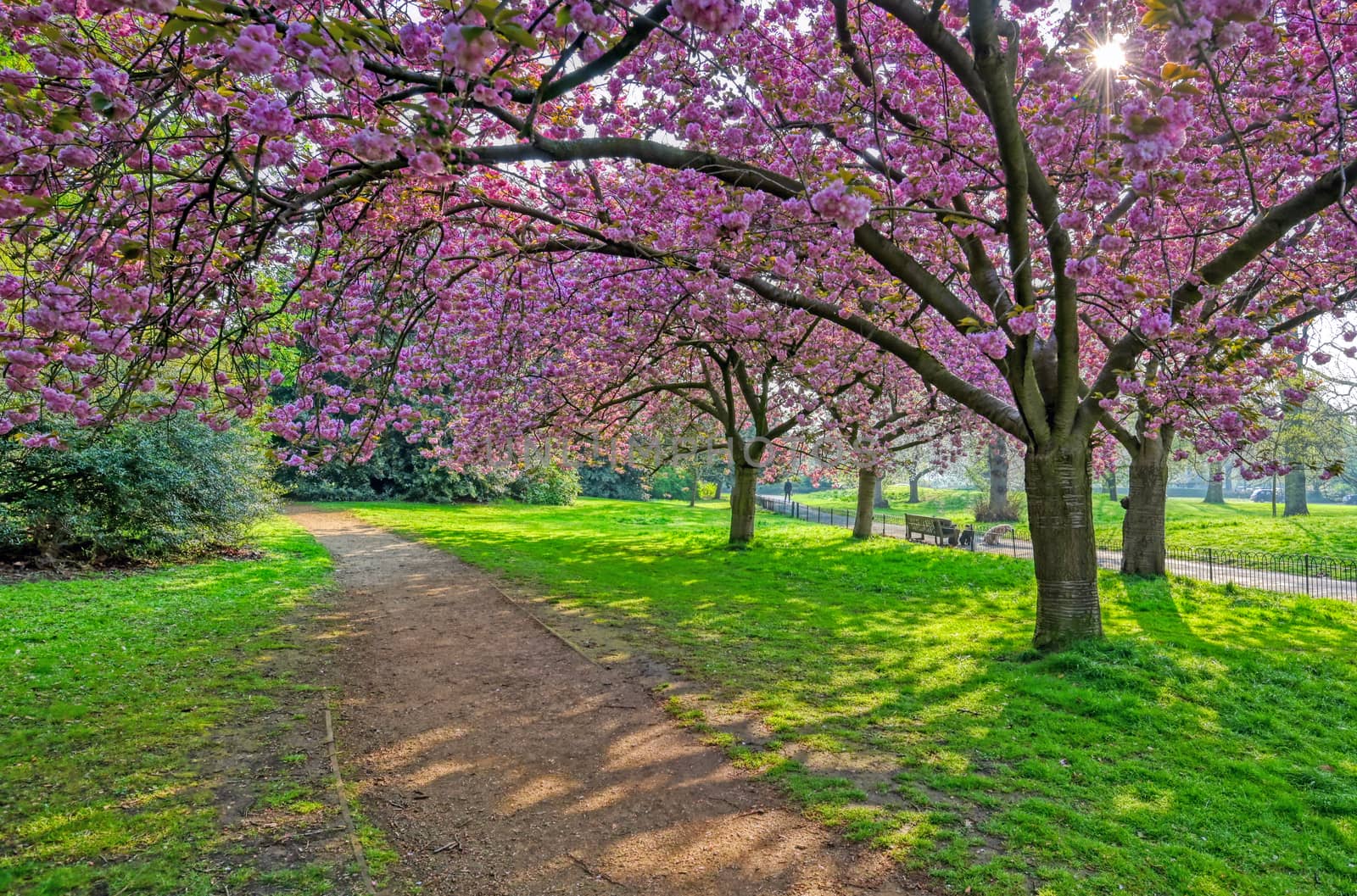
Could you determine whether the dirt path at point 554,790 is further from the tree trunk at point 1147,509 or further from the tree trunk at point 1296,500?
the tree trunk at point 1296,500

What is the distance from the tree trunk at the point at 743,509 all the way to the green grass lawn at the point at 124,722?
9.54 m

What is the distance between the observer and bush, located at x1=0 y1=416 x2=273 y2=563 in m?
10.3

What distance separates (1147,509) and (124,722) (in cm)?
1427

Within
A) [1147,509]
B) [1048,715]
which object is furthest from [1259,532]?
[1048,715]

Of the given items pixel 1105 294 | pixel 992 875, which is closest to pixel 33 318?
pixel 992 875

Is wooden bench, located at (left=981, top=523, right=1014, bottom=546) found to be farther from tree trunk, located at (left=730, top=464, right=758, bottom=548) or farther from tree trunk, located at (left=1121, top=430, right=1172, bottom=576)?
tree trunk, located at (left=730, top=464, right=758, bottom=548)

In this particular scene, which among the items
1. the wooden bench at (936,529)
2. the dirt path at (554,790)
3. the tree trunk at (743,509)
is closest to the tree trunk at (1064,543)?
the dirt path at (554,790)

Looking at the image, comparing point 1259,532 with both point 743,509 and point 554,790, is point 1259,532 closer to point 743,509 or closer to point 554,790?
point 743,509

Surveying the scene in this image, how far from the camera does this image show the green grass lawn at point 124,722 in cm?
333

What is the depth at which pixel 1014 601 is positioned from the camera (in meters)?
10.4

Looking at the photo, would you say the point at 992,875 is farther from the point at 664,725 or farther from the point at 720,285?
the point at 720,285

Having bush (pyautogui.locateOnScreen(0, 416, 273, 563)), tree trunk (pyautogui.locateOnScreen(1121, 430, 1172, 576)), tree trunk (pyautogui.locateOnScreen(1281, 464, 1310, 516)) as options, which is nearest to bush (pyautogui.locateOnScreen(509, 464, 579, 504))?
bush (pyautogui.locateOnScreen(0, 416, 273, 563))

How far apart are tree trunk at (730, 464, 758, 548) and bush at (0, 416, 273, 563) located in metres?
10.5

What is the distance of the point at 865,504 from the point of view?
18.8 m
